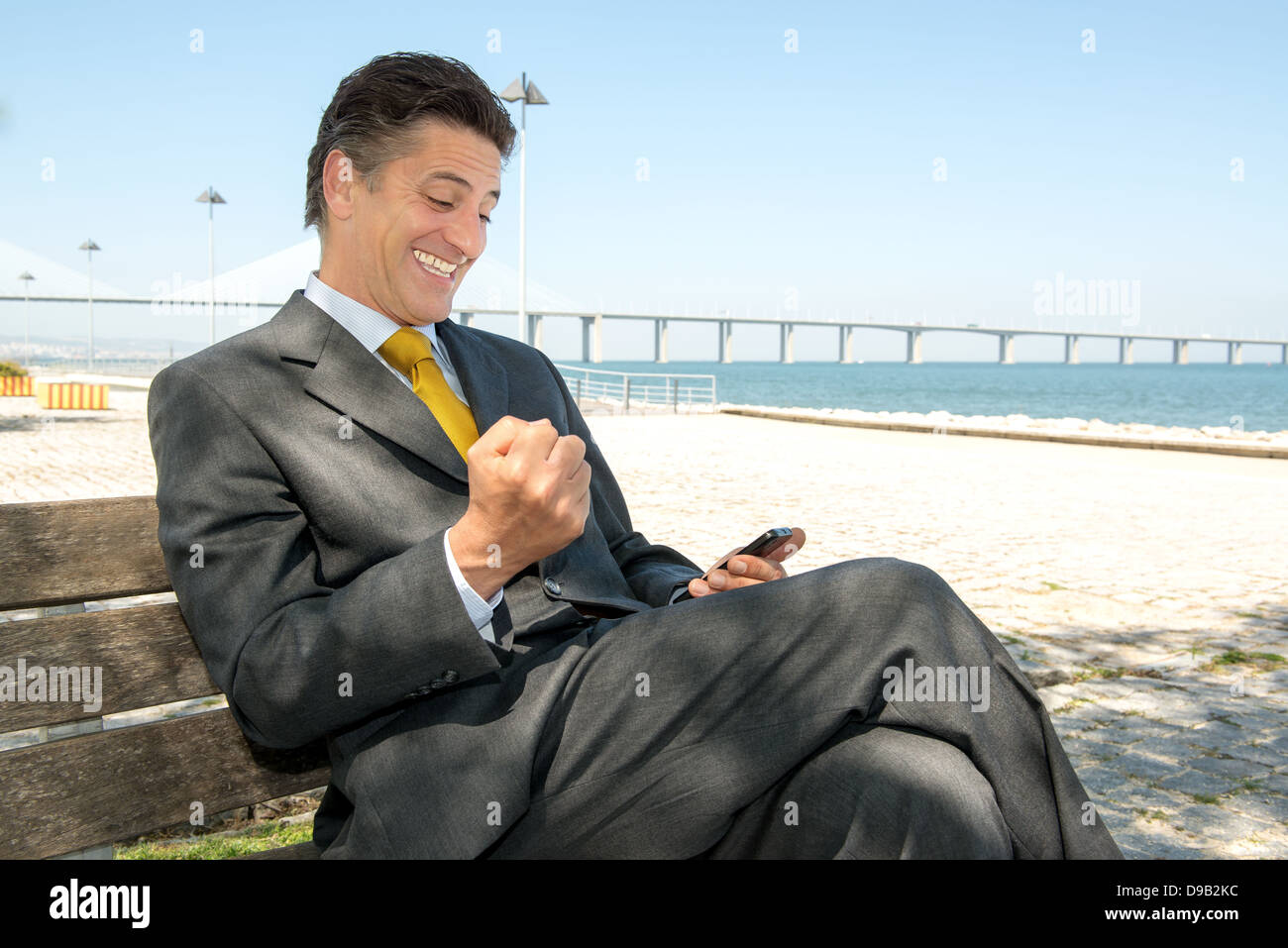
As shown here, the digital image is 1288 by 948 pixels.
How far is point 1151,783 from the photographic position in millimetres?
3619

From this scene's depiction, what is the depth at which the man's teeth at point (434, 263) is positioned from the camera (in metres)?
2.09

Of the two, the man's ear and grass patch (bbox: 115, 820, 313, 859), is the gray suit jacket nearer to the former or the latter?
the man's ear

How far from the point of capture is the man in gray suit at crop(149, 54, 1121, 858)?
5.14 ft

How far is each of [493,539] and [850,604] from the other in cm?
56

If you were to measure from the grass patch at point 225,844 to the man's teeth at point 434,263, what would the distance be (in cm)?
169

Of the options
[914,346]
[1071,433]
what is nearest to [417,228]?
[1071,433]

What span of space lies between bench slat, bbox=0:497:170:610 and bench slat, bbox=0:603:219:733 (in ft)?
0.14

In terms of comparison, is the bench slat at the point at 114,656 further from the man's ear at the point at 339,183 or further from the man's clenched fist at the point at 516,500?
the man's ear at the point at 339,183

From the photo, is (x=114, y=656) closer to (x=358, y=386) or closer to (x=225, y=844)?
(x=358, y=386)

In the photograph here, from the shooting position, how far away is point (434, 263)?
6.93 ft

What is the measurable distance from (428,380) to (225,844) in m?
1.78

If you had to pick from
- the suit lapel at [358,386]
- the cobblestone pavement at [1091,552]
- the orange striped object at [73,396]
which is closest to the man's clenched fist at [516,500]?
the suit lapel at [358,386]

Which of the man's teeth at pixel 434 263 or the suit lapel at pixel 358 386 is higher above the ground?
the man's teeth at pixel 434 263
